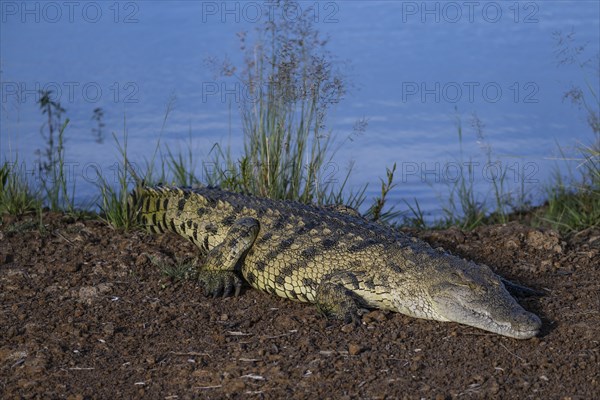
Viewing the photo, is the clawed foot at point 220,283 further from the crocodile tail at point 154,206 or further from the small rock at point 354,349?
the small rock at point 354,349

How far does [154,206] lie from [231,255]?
116cm

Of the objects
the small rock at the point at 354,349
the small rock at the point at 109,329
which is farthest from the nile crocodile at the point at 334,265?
the small rock at the point at 109,329

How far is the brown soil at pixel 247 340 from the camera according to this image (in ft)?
16.3

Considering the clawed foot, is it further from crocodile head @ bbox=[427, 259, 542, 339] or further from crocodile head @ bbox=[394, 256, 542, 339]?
crocodile head @ bbox=[427, 259, 542, 339]

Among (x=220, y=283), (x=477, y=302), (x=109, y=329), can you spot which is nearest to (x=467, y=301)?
(x=477, y=302)

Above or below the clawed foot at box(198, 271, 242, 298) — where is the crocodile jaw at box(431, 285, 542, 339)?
above

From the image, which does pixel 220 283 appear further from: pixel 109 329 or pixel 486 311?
pixel 486 311

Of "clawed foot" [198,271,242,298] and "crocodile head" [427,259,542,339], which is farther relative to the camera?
"clawed foot" [198,271,242,298]

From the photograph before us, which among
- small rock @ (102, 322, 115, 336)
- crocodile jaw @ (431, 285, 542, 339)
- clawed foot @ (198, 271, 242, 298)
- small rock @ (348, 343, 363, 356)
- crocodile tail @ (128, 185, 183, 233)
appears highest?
crocodile tail @ (128, 185, 183, 233)

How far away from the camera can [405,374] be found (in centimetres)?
504

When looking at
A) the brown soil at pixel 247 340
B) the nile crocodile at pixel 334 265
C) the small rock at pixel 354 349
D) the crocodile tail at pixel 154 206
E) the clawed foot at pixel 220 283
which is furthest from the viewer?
the crocodile tail at pixel 154 206

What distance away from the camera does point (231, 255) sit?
6.52 metres

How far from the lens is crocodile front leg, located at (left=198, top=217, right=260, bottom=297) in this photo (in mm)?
6457

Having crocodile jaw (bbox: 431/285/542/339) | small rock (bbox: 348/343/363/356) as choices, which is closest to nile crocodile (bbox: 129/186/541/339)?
crocodile jaw (bbox: 431/285/542/339)
